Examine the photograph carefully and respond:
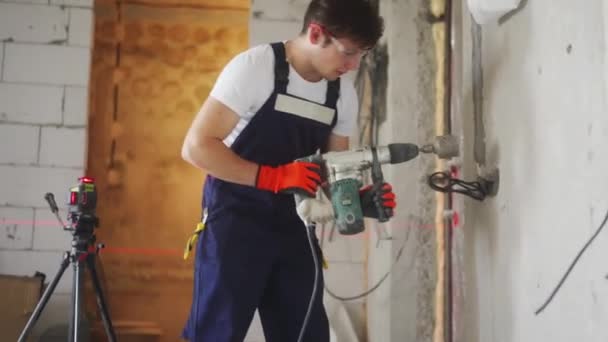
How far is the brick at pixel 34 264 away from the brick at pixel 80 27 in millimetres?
944

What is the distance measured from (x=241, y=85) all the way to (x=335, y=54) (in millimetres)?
243

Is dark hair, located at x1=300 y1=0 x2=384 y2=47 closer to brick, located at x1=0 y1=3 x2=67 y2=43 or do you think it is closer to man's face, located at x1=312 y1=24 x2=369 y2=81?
man's face, located at x1=312 y1=24 x2=369 y2=81

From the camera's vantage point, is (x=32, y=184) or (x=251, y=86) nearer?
(x=251, y=86)

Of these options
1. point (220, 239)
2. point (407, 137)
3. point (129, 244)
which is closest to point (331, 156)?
point (220, 239)

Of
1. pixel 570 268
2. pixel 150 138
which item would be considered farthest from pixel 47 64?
pixel 570 268

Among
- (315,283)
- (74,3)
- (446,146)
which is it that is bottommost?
(315,283)

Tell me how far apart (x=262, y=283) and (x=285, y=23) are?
1636 millimetres

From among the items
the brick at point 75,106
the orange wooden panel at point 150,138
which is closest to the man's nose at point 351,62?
the brick at point 75,106

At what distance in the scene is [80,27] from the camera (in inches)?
105

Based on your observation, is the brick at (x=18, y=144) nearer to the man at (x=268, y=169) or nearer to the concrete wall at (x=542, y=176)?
the man at (x=268, y=169)

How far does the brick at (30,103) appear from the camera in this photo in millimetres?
2619

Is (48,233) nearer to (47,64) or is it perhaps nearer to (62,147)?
(62,147)

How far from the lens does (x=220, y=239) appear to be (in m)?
1.44

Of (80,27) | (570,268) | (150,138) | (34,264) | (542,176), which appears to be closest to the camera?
(570,268)
